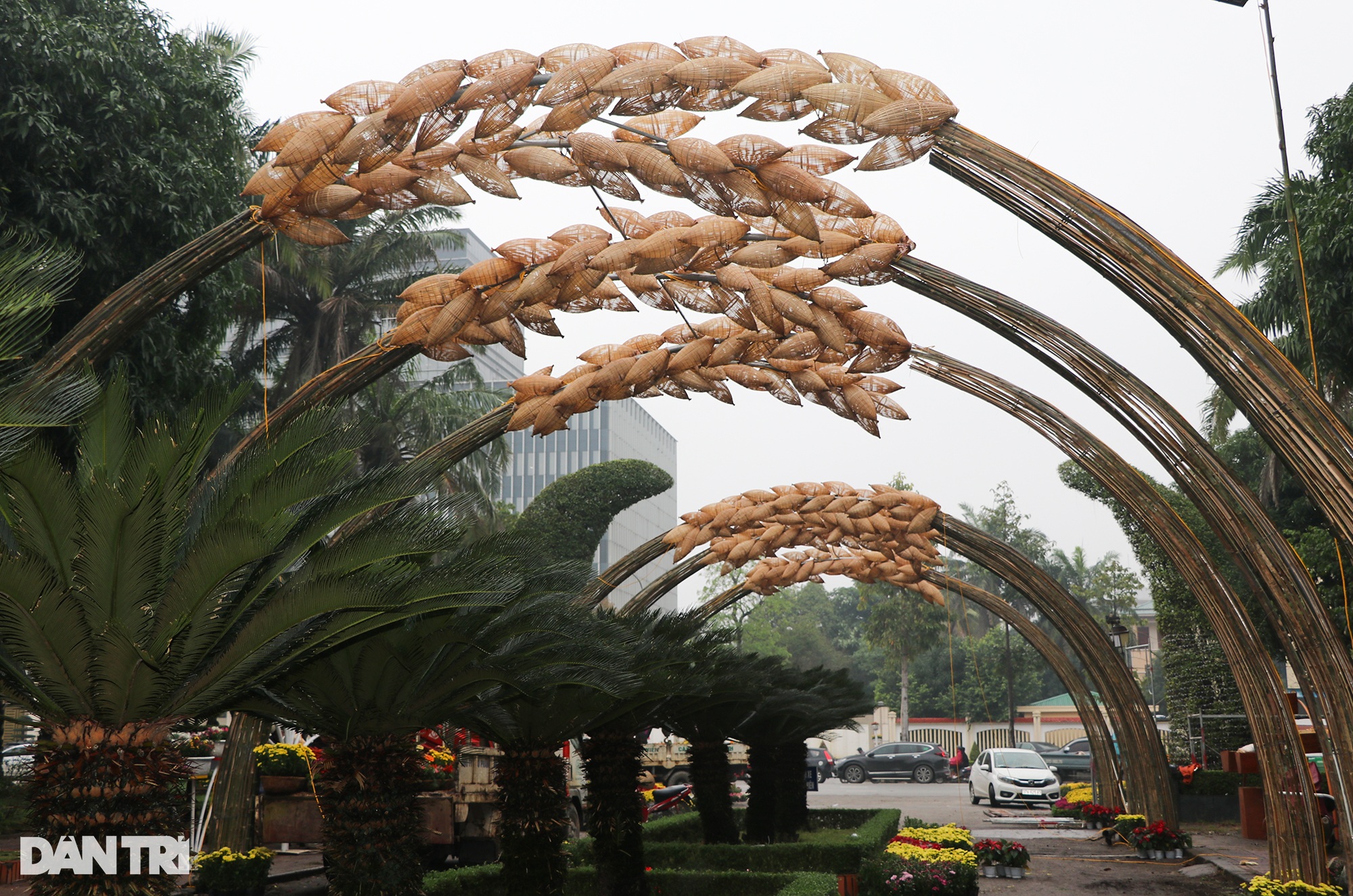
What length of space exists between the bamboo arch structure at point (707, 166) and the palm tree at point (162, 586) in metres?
1.98

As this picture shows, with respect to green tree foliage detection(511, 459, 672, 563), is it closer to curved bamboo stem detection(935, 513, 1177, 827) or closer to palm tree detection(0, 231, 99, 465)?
curved bamboo stem detection(935, 513, 1177, 827)

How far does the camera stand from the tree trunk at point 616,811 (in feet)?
40.2

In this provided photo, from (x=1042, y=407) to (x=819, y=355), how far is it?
2904 millimetres

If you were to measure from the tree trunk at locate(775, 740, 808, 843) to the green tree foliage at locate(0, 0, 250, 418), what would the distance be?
10736mm

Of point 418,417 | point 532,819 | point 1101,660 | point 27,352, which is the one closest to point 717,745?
point 532,819

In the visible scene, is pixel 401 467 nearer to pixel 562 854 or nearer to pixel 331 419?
pixel 331 419

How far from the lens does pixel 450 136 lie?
7496 mm

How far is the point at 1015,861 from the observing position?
46.9 feet

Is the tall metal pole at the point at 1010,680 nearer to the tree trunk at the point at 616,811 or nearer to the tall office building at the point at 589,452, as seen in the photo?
the tree trunk at the point at 616,811

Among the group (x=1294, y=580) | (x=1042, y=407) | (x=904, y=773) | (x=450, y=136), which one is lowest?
(x=904, y=773)

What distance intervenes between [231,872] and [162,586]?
6.57m

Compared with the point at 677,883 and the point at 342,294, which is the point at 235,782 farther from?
the point at 342,294

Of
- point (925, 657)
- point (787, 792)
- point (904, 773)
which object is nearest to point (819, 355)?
point (787, 792)

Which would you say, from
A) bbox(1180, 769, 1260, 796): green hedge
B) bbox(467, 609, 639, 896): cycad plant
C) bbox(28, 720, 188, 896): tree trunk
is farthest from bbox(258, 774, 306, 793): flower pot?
bbox(1180, 769, 1260, 796): green hedge
